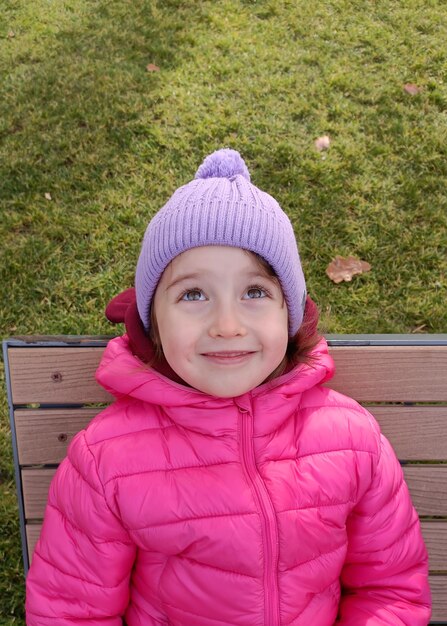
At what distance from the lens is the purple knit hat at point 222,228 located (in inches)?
71.2

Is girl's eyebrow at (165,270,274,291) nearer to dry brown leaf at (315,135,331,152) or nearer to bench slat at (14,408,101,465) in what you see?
bench slat at (14,408,101,465)

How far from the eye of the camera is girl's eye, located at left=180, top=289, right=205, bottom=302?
186cm

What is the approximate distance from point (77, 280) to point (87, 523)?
1.81 m

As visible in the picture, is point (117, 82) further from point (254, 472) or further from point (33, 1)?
point (254, 472)

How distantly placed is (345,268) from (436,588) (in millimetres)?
1644

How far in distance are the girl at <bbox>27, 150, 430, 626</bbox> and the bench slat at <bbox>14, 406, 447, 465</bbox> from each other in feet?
1.02

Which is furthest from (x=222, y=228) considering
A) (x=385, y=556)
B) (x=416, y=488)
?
(x=416, y=488)

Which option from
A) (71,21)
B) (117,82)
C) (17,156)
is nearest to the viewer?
(17,156)

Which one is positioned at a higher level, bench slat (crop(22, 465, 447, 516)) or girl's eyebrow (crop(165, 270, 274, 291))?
girl's eyebrow (crop(165, 270, 274, 291))

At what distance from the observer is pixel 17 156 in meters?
4.07

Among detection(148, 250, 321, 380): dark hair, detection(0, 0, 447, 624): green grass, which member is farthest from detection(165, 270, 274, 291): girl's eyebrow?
detection(0, 0, 447, 624): green grass

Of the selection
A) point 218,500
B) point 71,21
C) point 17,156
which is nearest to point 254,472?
point 218,500

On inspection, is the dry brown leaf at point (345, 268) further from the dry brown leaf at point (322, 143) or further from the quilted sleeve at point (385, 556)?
the quilted sleeve at point (385, 556)

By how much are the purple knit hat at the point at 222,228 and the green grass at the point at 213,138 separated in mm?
1356
